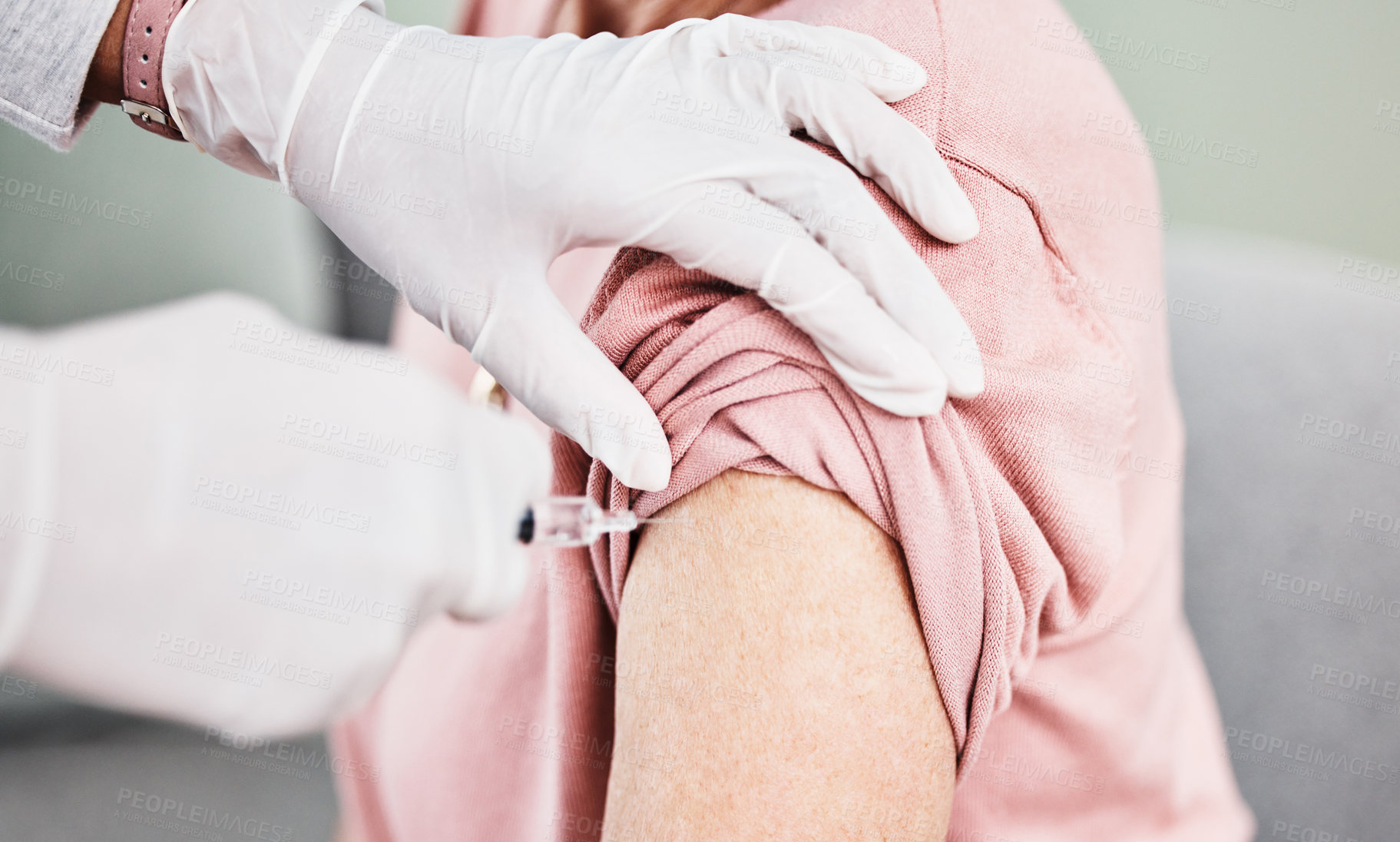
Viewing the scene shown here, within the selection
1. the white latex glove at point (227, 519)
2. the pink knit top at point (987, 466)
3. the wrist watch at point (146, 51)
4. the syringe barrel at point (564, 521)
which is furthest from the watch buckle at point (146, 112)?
the syringe barrel at point (564, 521)

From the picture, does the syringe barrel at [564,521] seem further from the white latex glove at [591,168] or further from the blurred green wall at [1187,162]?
the blurred green wall at [1187,162]

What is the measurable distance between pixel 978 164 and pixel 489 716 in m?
0.77

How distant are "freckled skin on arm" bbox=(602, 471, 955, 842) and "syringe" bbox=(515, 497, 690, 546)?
61mm

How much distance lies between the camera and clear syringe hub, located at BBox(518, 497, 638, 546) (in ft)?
2.18

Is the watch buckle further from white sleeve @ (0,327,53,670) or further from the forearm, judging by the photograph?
white sleeve @ (0,327,53,670)

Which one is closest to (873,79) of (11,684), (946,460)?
(946,460)

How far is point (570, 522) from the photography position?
0.68 m

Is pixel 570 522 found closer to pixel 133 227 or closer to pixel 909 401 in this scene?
pixel 909 401

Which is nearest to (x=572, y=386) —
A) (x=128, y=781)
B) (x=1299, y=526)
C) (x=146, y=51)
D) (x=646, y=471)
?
(x=646, y=471)

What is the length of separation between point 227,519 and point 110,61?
562mm

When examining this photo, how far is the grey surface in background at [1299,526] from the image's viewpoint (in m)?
1.21

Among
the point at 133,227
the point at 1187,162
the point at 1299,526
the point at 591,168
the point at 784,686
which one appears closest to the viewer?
the point at 784,686

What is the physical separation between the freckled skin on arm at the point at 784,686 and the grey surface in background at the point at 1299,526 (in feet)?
2.91

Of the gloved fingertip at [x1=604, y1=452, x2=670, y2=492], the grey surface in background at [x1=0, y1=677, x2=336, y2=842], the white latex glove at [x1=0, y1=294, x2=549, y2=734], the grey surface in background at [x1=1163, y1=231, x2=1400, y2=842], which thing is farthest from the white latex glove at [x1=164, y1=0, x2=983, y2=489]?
the grey surface in background at [x1=0, y1=677, x2=336, y2=842]
